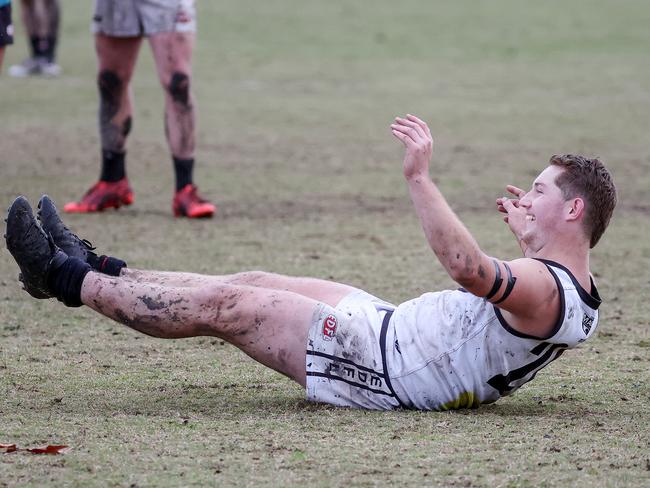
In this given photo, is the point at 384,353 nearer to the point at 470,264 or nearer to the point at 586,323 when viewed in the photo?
the point at 470,264

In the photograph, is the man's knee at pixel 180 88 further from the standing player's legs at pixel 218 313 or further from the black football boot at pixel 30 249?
the standing player's legs at pixel 218 313

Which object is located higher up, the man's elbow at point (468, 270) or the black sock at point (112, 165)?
the man's elbow at point (468, 270)

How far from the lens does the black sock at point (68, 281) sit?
4.40 meters

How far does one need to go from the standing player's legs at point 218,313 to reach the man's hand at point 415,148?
654mm

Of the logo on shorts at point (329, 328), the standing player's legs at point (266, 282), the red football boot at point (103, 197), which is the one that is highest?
the standing player's legs at point (266, 282)

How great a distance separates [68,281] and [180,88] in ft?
13.0

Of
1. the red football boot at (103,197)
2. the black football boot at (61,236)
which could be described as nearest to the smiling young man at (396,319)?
the black football boot at (61,236)

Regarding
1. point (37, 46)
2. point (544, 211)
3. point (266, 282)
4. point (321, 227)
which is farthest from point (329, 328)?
point (37, 46)

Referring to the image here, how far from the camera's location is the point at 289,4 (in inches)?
886

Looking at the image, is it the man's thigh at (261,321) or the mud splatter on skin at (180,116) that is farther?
the mud splatter on skin at (180,116)

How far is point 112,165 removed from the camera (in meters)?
8.49

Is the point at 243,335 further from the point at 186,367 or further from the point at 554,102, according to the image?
the point at 554,102

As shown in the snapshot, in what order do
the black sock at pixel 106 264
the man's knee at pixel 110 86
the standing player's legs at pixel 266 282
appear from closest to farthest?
the standing player's legs at pixel 266 282, the black sock at pixel 106 264, the man's knee at pixel 110 86

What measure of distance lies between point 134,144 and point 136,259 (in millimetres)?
4244
